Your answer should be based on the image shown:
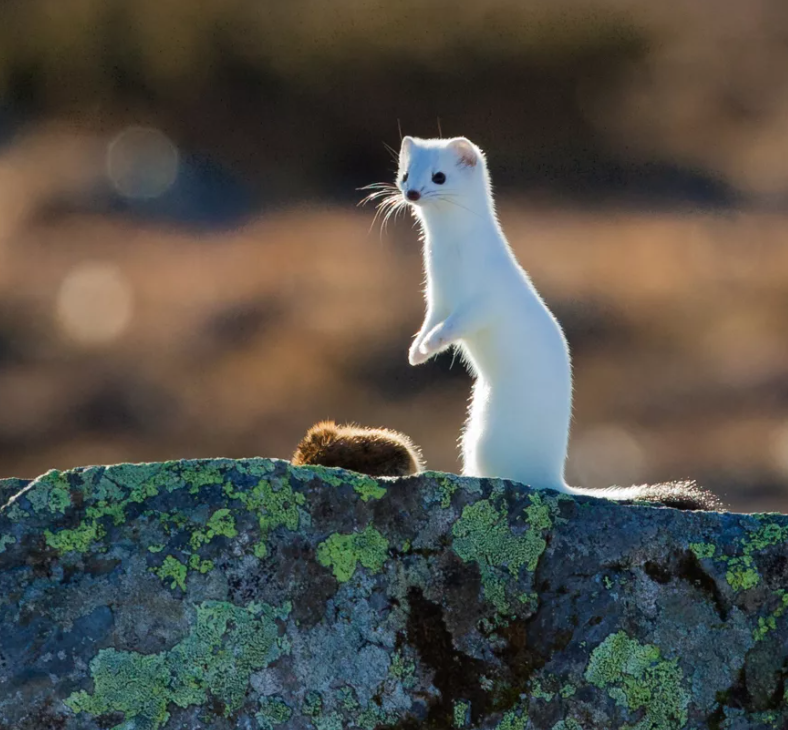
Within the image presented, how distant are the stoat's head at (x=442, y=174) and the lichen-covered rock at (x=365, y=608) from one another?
3514mm

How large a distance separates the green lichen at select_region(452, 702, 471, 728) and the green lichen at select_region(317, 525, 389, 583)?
606 mm

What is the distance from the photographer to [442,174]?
31.1ft

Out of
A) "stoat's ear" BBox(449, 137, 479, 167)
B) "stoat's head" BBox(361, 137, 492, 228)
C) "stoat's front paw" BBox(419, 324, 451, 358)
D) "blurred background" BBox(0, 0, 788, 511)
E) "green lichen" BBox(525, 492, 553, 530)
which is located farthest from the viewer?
"blurred background" BBox(0, 0, 788, 511)

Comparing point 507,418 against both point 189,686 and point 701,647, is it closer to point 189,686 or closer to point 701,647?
point 701,647

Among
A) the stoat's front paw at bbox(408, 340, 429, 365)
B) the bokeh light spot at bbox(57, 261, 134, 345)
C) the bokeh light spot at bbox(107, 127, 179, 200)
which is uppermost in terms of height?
the bokeh light spot at bbox(107, 127, 179, 200)

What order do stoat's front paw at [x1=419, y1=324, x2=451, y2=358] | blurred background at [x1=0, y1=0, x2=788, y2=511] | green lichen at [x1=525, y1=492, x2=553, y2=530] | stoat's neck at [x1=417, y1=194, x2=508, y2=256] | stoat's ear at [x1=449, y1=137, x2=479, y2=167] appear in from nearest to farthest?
green lichen at [x1=525, y1=492, x2=553, y2=530] → stoat's front paw at [x1=419, y1=324, x2=451, y2=358] → stoat's neck at [x1=417, y1=194, x2=508, y2=256] → stoat's ear at [x1=449, y1=137, x2=479, y2=167] → blurred background at [x1=0, y1=0, x2=788, y2=511]

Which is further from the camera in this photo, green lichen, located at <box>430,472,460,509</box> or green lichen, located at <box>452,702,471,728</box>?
green lichen, located at <box>430,472,460,509</box>

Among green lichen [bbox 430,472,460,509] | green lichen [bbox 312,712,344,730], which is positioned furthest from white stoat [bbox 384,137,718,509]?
green lichen [bbox 312,712,344,730]

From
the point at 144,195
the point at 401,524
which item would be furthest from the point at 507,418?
the point at 144,195

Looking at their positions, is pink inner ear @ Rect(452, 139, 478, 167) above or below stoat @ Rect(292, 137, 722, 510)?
above

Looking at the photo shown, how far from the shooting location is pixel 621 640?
598 centimetres

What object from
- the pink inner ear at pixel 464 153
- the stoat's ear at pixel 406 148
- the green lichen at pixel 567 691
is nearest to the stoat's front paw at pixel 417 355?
the pink inner ear at pixel 464 153

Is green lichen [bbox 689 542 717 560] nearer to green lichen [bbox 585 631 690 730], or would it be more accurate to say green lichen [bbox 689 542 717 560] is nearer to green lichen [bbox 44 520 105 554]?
green lichen [bbox 585 631 690 730]

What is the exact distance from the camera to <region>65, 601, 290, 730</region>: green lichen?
5738 mm
